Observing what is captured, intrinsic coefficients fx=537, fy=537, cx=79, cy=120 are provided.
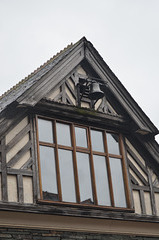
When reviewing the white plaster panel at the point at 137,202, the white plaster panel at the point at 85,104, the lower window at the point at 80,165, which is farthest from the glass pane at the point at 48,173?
the white plaster panel at the point at 137,202

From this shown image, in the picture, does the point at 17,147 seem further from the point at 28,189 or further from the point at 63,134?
the point at 63,134

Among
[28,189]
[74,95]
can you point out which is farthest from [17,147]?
[74,95]

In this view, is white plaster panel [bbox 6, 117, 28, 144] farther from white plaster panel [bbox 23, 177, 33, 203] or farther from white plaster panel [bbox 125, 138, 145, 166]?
white plaster panel [bbox 125, 138, 145, 166]

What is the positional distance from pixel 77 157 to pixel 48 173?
3.11 feet

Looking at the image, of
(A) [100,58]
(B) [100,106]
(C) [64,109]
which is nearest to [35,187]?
(C) [64,109]

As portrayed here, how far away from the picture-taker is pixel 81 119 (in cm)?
1227

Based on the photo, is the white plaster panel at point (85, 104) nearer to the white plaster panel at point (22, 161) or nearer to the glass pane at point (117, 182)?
the glass pane at point (117, 182)

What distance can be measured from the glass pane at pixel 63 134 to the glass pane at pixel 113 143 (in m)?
1.22

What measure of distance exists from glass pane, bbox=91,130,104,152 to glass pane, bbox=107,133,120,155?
230 millimetres

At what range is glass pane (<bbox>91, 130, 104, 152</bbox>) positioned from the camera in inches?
484

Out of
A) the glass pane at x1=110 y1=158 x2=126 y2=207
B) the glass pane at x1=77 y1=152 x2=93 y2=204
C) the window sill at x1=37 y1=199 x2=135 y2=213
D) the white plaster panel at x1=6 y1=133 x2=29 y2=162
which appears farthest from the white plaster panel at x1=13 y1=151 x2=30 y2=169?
the glass pane at x1=110 y1=158 x2=126 y2=207

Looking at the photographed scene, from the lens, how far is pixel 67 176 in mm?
11430

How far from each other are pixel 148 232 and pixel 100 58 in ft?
14.1

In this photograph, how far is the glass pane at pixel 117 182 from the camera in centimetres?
1222
